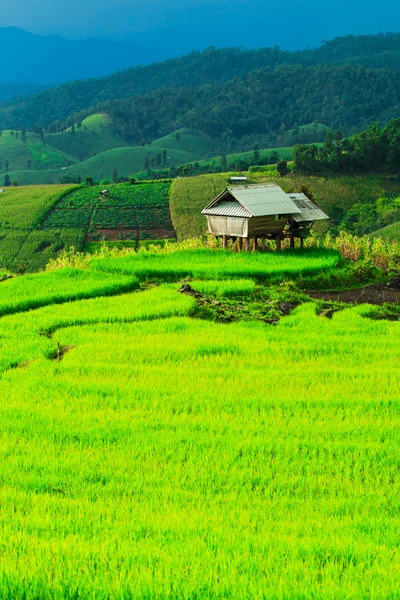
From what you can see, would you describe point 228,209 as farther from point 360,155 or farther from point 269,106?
point 269,106

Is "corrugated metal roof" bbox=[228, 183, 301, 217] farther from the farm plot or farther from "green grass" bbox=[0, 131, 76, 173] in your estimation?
"green grass" bbox=[0, 131, 76, 173]

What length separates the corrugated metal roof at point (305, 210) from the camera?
27.2 metres

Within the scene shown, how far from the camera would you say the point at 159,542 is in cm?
648

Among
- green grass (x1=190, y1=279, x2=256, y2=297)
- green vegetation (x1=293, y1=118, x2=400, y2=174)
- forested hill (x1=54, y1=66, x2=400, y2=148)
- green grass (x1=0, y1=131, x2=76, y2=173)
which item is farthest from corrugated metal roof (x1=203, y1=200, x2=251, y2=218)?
forested hill (x1=54, y1=66, x2=400, y2=148)

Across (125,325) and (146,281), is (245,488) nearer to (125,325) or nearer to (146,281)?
(125,325)

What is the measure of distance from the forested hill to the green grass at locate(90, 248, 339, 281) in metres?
140

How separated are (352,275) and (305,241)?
6.14 metres

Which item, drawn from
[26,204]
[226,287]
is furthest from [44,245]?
[226,287]

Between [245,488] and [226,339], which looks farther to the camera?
[226,339]

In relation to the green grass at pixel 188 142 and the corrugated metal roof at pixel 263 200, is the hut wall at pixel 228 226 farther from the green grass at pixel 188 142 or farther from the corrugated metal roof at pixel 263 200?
the green grass at pixel 188 142

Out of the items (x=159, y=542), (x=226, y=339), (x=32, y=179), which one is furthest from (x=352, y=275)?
(x=32, y=179)

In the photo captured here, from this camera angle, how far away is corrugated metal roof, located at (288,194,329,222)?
27.2m

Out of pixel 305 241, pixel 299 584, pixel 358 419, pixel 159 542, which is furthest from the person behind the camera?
pixel 305 241

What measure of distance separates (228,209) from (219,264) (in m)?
2.82
